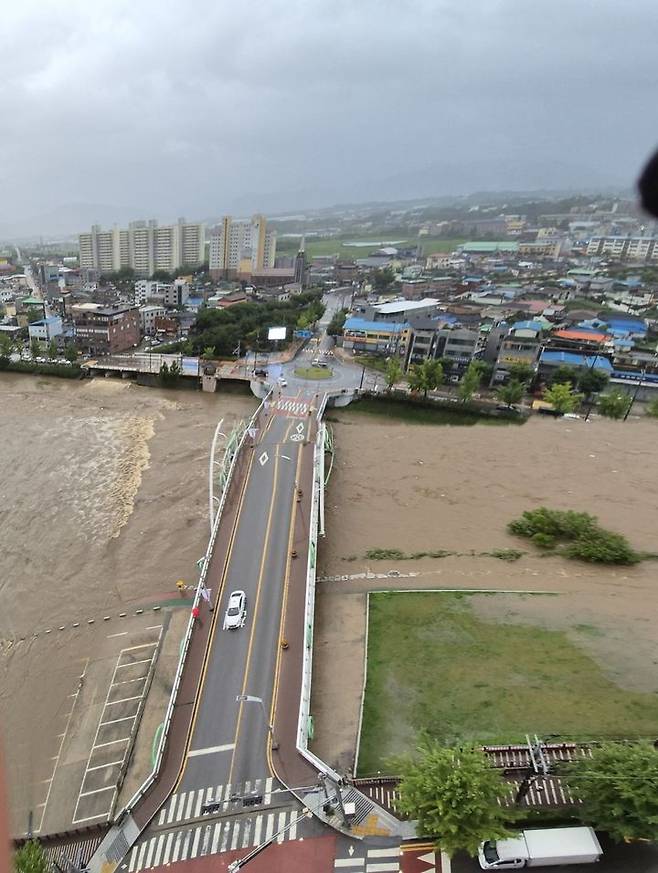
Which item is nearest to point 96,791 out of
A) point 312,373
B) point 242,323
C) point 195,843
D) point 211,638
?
point 195,843

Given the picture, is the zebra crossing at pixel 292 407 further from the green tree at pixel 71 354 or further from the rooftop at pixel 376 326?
the green tree at pixel 71 354

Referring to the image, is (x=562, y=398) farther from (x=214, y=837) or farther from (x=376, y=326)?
(x=214, y=837)

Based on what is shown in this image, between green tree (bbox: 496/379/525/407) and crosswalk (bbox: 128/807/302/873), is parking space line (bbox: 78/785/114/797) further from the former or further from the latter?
green tree (bbox: 496/379/525/407)

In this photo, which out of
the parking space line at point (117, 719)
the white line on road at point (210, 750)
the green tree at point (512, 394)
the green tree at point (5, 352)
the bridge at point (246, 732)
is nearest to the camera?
the bridge at point (246, 732)

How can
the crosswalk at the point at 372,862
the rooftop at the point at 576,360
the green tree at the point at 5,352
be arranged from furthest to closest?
the green tree at the point at 5,352, the rooftop at the point at 576,360, the crosswalk at the point at 372,862

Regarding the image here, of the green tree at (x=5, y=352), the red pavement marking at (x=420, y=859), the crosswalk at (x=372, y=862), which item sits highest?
the red pavement marking at (x=420, y=859)

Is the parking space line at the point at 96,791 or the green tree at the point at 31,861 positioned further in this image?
the parking space line at the point at 96,791

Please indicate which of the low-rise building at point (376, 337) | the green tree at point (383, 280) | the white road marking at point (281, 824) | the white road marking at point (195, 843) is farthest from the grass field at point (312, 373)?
the green tree at point (383, 280)

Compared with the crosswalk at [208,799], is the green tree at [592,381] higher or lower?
higher
